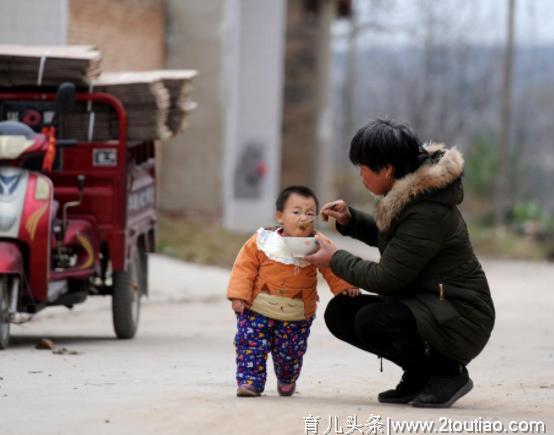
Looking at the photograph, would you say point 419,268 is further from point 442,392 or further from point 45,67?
point 45,67

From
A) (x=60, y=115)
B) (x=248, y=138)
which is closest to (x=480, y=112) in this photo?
(x=248, y=138)

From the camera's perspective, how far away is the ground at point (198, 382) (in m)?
6.74

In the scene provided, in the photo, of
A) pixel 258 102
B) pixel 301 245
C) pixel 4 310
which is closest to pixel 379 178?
pixel 301 245

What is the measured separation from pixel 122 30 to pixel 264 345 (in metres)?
16.5

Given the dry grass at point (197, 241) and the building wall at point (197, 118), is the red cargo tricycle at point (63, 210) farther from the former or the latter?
the building wall at point (197, 118)

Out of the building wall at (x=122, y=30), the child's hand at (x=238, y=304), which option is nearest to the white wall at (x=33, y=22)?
the building wall at (x=122, y=30)

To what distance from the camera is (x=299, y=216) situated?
25.4 feet

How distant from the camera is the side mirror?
37.1 feet

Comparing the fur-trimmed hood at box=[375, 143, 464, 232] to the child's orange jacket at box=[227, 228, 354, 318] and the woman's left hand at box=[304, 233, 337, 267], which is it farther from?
the child's orange jacket at box=[227, 228, 354, 318]

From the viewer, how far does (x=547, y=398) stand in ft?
26.6

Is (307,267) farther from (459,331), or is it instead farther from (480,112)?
(480,112)

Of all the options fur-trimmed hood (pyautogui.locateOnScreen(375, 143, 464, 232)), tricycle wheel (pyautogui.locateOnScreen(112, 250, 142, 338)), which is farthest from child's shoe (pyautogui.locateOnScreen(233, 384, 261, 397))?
tricycle wheel (pyautogui.locateOnScreen(112, 250, 142, 338))

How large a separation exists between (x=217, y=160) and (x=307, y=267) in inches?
737

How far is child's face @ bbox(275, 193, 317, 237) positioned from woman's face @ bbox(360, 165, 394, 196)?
34 centimetres
